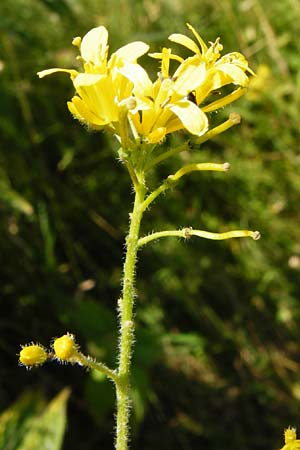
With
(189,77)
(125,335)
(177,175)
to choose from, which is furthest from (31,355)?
(189,77)

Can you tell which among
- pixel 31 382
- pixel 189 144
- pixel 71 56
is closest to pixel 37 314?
pixel 31 382

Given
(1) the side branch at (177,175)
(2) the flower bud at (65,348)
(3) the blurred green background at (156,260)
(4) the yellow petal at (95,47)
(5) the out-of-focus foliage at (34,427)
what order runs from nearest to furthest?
(2) the flower bud at (65,348) < (1) the side branch at (177,175) < (4) the yellow petal at (95,47) < (5) the out-of-focus foliage at (34,427) < (3) the blurred green background at (156,260)

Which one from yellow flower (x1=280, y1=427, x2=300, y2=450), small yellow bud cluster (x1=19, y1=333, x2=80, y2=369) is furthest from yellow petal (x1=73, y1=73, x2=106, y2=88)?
yellow flower (x1=280, y1=427, x2=300, y2=450)

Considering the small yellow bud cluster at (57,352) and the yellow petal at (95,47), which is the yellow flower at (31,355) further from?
the yellow petal at (95,47)

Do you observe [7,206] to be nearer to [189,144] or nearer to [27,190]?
[27,190]

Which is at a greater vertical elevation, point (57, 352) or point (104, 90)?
point (104, 90)

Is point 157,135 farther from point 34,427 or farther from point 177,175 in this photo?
point 34,427

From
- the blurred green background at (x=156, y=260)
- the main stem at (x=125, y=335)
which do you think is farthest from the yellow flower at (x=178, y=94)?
the blurred green background at (x=156, y=260)

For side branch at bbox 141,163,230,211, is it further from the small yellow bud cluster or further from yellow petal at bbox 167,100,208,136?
the small yellow bud cluster
